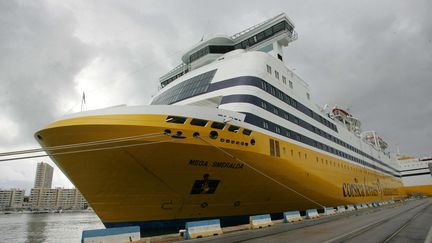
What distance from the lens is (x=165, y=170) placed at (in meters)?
12.5

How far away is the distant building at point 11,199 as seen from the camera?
153m

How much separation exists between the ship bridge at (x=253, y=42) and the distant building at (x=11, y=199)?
176889 millimetres

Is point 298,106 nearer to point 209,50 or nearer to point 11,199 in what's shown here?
point 209,50

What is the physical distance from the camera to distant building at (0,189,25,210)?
15300cm

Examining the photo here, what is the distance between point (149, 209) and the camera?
523 inches

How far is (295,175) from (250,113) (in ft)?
19.0

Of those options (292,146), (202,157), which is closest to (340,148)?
(292,146)

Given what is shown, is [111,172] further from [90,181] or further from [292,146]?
[292,146]

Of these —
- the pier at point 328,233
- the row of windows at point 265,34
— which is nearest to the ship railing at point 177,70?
the row of windows at point 265,34

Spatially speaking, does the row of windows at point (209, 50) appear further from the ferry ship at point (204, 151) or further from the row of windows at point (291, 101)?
the row of windows at point (291, 101)

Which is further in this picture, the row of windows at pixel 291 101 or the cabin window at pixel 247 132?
the row of windows at pixel 291 101

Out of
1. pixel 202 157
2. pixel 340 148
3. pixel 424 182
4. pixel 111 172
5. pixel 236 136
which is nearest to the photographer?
pixel 111 172

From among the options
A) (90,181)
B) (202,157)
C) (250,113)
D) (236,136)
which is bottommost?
(90,181)

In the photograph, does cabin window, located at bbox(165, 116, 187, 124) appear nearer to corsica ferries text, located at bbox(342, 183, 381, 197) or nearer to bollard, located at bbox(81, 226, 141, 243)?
bollard, located at bbox(81, 226, 141, 243)
